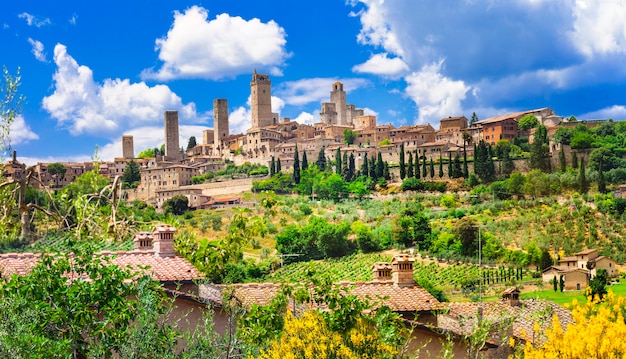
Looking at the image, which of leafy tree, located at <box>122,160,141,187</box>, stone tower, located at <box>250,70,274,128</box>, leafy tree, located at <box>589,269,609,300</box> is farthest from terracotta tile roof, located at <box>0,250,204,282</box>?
stone tower, located at <box>250,70,274,128</box>

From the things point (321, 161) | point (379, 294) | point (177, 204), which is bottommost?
point (177, 204)

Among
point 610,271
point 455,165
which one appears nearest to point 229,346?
point 610,271

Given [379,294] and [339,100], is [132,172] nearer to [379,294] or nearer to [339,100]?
[339,100]

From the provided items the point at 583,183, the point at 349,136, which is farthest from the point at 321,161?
the point at 583,183

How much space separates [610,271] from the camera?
41812 millimetres

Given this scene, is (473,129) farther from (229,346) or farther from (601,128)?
(229,346)

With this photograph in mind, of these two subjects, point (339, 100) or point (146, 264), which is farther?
point (339, 100)

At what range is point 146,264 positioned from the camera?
11016mm

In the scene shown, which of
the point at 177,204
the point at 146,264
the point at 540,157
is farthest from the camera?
the point at 177,204

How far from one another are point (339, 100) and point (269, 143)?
29.0 meters

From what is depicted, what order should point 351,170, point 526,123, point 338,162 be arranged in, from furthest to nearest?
point 526,123
point 338,162
point 351,170

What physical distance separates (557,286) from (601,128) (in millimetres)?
42376

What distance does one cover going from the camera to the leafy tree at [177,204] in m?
68.1

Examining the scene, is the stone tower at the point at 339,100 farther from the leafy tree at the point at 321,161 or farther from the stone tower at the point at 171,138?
the leafy tree at the point at 321,161
